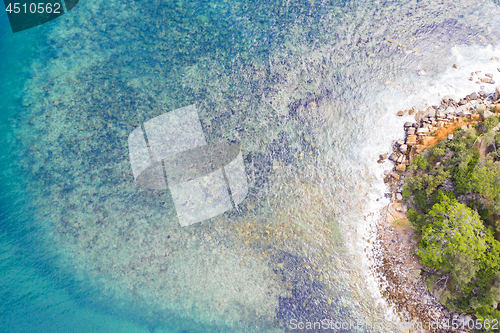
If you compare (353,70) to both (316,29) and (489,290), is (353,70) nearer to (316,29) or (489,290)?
(316,29)

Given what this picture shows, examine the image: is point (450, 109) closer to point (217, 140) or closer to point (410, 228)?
point (410, 228)

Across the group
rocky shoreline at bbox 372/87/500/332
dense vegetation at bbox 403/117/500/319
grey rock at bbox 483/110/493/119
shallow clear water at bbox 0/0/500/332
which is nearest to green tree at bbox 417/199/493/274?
dense vegetation at bbox 403/117/500/319

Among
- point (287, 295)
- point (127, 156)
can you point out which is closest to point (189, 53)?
point (127, 156)

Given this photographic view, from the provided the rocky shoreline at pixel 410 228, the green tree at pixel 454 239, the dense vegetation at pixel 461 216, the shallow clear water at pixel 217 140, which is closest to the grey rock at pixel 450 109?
the rocky shoreline at pixel 410 228

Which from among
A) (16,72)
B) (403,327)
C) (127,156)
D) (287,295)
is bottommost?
(403,327)

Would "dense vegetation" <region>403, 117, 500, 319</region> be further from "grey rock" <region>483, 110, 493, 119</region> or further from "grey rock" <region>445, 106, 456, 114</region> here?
"grey rock" <region>445, 106, 456, 114</region>

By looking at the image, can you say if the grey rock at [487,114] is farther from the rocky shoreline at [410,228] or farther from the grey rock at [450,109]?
the grey rock at [450,109]

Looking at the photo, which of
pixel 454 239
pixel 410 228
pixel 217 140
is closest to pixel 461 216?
pixel 454 239
